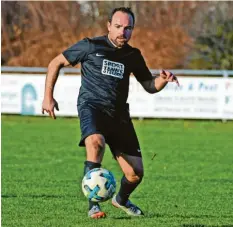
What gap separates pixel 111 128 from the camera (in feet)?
28.8

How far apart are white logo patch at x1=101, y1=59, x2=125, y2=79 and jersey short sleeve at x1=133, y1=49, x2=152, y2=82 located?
281mm

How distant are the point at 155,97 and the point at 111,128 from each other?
17685 millimetres

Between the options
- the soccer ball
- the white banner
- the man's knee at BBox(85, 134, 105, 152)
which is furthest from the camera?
the white banner

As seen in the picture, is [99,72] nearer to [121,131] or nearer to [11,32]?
[121,131]

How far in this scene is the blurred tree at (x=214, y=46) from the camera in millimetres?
35250

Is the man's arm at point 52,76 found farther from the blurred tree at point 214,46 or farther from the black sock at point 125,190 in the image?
the blurred tree at point 214,46

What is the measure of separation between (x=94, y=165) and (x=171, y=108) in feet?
59.0

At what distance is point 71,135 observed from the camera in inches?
856

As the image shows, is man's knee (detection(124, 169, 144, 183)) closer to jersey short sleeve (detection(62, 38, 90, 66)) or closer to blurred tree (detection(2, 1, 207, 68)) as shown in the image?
jersey short sleeve (detection(62, 38, 90, 66))

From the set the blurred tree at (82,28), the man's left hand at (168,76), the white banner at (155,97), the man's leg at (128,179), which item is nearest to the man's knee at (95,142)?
the man's leg at (128,179)

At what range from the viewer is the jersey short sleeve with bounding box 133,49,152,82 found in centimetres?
900

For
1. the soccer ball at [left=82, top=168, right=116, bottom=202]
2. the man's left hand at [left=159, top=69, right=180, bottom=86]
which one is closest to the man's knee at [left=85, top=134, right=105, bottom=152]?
the soccer ball at [left=82, top=168, right=116, bottom=202]

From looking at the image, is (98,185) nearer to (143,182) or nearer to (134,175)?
(134,175)

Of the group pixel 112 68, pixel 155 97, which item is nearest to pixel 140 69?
pixel 112 68
